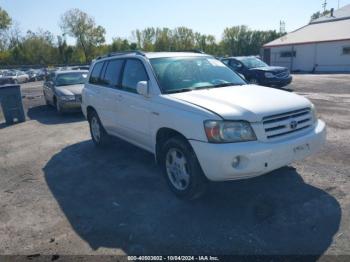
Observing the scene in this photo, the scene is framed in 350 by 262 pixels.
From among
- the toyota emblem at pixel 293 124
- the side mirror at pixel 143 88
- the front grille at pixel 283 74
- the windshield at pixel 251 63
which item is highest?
the side mirror at pixel 143 88

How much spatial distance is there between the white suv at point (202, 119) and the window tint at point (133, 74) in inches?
0.7

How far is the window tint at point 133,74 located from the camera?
5.11 meters

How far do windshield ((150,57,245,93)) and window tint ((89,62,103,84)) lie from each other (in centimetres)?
194

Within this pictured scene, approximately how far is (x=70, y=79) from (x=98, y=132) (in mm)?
6607

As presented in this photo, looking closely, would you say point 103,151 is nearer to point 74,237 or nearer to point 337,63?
point 74,237

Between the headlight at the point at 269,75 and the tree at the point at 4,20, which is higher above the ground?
the tree at the point at 4,20

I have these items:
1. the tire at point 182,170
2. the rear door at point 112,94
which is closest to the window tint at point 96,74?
the rear door at point 112,94

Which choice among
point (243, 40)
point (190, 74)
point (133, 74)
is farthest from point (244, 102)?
point (243, 40)

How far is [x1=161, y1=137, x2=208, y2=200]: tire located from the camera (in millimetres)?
4066

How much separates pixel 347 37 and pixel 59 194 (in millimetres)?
32606

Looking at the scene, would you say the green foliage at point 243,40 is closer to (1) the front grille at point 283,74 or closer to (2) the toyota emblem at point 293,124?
(1) the front grille at point 283,74

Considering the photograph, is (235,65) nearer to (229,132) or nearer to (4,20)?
(229,132)

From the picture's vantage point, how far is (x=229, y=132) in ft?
12.2

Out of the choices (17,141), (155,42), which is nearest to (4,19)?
(155,42)
